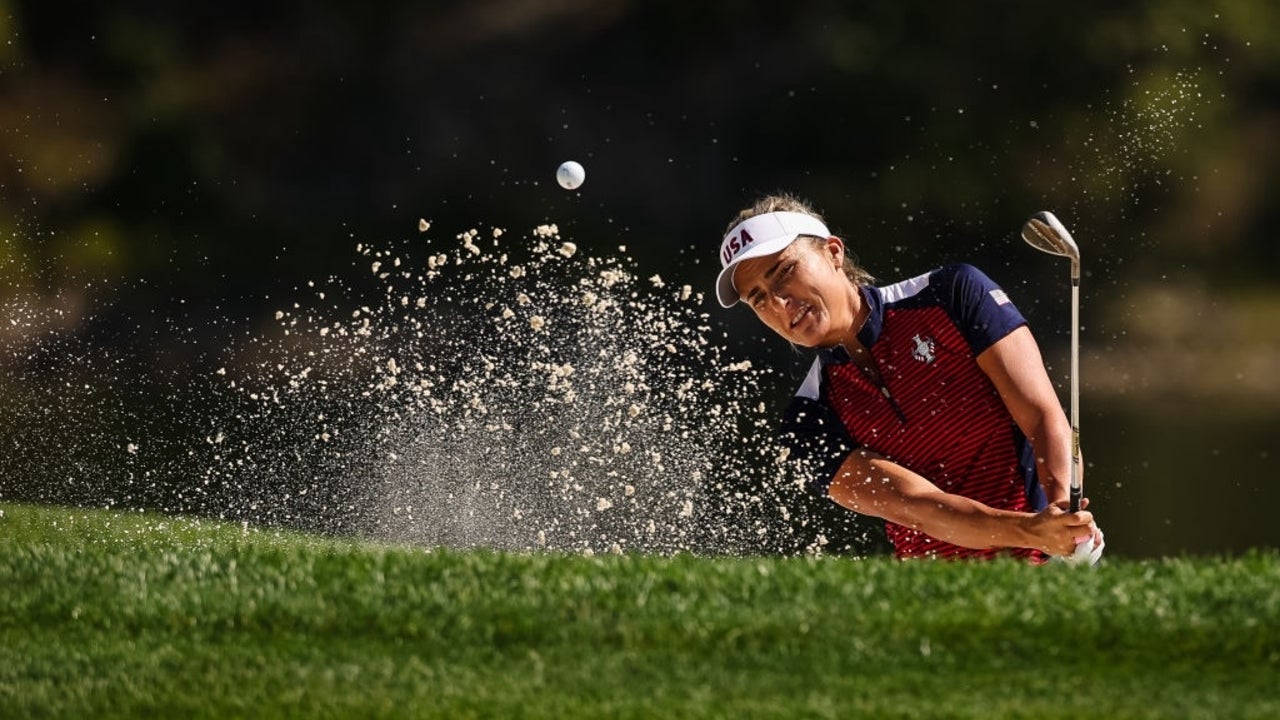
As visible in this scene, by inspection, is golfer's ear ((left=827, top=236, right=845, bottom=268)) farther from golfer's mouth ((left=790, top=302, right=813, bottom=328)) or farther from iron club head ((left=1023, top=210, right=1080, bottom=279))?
iron club head ((left=1023, top=210, right=1080, bottom=279))

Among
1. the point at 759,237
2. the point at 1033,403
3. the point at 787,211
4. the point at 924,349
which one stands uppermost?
the point at 787,211

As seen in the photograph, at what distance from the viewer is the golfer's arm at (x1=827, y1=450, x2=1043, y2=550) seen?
5.20m

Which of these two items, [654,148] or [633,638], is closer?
[633,638]

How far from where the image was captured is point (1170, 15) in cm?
2833

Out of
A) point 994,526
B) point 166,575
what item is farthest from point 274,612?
point 994,526

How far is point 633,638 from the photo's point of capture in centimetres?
446

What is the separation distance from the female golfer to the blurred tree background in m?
18.5

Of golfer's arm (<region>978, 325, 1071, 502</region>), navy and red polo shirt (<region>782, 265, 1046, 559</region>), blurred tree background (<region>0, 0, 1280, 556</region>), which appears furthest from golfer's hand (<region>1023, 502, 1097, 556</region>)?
blurred tree background (<region>0, 0, 1280, 556</region>)

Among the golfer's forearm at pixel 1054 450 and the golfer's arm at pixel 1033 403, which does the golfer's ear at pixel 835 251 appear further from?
the golfer's forearm at pixel 1054 450

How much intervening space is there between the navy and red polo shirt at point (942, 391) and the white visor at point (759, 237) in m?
0.28

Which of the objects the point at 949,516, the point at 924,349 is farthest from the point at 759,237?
the point at 949,516

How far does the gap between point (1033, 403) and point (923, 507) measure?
1.38 ft

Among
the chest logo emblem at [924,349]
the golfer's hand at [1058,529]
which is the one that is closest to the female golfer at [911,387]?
the chest logo emblem at [924,349]

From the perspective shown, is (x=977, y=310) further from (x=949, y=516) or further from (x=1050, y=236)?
(x=949, y=516)
